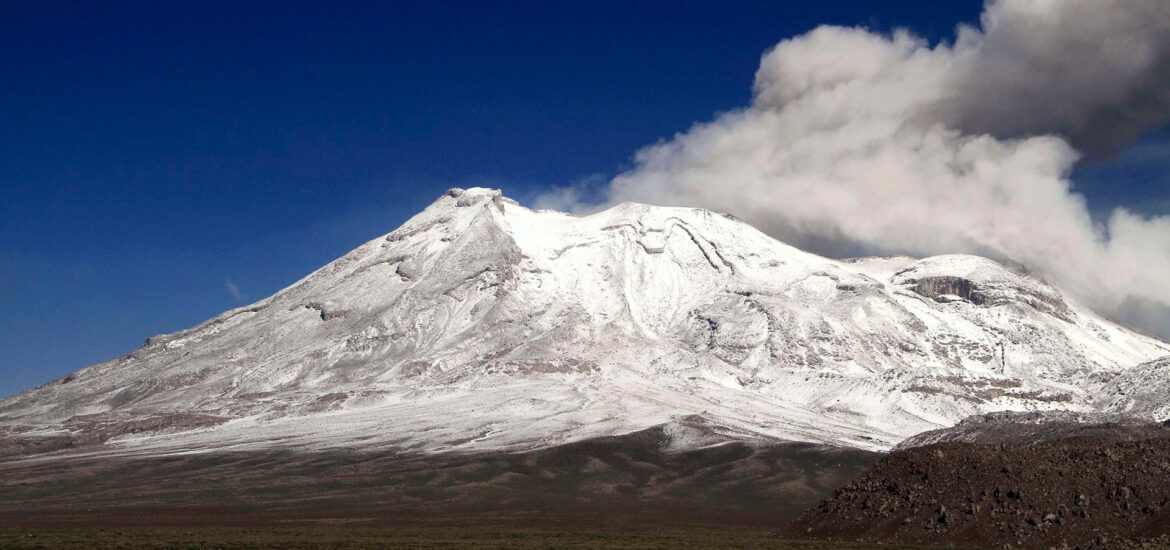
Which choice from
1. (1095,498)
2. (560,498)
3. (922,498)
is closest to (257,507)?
(560,498)

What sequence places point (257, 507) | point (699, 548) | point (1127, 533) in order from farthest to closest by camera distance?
1. point (257, 507)
2. point (699, 548)
3. point (1127, 533)

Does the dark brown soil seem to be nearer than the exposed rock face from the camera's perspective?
No

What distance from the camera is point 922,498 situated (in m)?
82.9

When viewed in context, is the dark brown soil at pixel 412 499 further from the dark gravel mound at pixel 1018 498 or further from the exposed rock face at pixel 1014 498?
the dark gravel mound at pixel 1018 498

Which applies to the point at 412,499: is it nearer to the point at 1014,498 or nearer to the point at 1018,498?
the point at 1014,498

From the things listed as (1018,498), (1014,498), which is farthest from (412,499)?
(1018,498)

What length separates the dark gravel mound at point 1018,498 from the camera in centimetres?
7188

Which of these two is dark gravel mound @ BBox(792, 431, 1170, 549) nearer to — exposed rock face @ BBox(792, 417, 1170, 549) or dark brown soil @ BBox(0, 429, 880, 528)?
exposed rock face @ BBox(792, 417, 1170, 549)

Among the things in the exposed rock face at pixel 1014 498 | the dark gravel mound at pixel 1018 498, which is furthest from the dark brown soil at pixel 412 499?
the dark gravel mound at pixel 1018 498

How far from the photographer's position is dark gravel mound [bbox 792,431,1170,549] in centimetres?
7188

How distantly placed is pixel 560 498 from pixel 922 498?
323ft

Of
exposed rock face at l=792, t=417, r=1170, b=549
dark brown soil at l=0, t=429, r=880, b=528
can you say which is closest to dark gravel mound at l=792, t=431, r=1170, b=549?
exposed rock face at l=792, t=417, r=1170, b=549

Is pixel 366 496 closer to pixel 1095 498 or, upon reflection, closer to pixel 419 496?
pixel 419 496

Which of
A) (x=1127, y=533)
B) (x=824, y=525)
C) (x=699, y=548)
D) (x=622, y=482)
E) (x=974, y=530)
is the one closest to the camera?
(x=1127, y=533)
